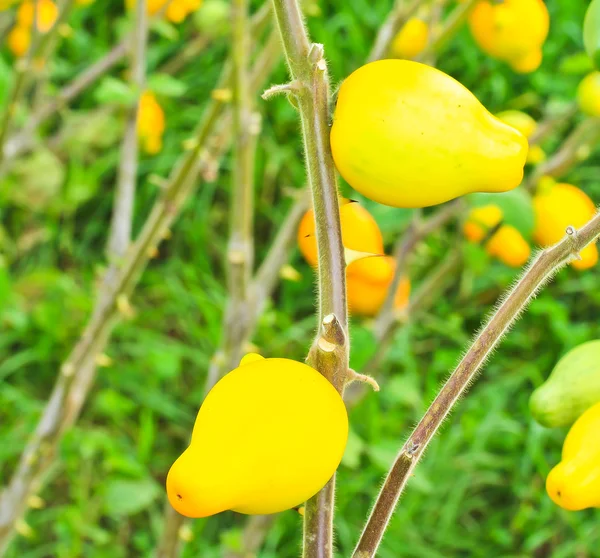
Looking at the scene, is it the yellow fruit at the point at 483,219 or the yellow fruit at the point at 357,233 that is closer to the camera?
the yellow fruit at the point at 357,233

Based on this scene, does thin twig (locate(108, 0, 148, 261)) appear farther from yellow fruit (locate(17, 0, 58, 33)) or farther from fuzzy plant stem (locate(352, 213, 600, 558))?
fuzzy plant stem (locate(352, 213, 600, 558))

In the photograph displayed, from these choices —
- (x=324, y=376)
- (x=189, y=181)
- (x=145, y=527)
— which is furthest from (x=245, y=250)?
(x=145, y=527)

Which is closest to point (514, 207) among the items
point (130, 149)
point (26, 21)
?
point (130, 149)

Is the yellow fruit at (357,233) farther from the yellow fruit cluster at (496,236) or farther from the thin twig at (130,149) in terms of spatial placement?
the thin twig at (130,149)

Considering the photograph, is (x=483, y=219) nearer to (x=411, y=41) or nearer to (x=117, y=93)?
(x=411, y=41)

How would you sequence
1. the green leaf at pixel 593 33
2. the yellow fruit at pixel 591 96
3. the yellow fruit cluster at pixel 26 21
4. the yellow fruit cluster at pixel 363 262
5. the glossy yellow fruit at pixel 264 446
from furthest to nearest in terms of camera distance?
the yellow fruit cluster at pixel 26 21 → the yellow fruit at pixel 591 96 → the yellow fruit cluster at pixel 363 262 → the green leaf at pixel 593 33 → the glossy yellow fruit at pixel 264 446

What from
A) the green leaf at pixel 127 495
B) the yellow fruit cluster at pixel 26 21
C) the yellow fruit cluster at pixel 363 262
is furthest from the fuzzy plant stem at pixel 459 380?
the yellow fruit cluster at pixel 26 21

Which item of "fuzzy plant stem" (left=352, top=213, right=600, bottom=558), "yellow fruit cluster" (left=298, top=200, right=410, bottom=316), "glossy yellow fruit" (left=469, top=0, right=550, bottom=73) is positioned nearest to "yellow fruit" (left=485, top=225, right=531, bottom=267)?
"yellow fruit cluster" (left=298, top=200, right=410, bottom=316)
